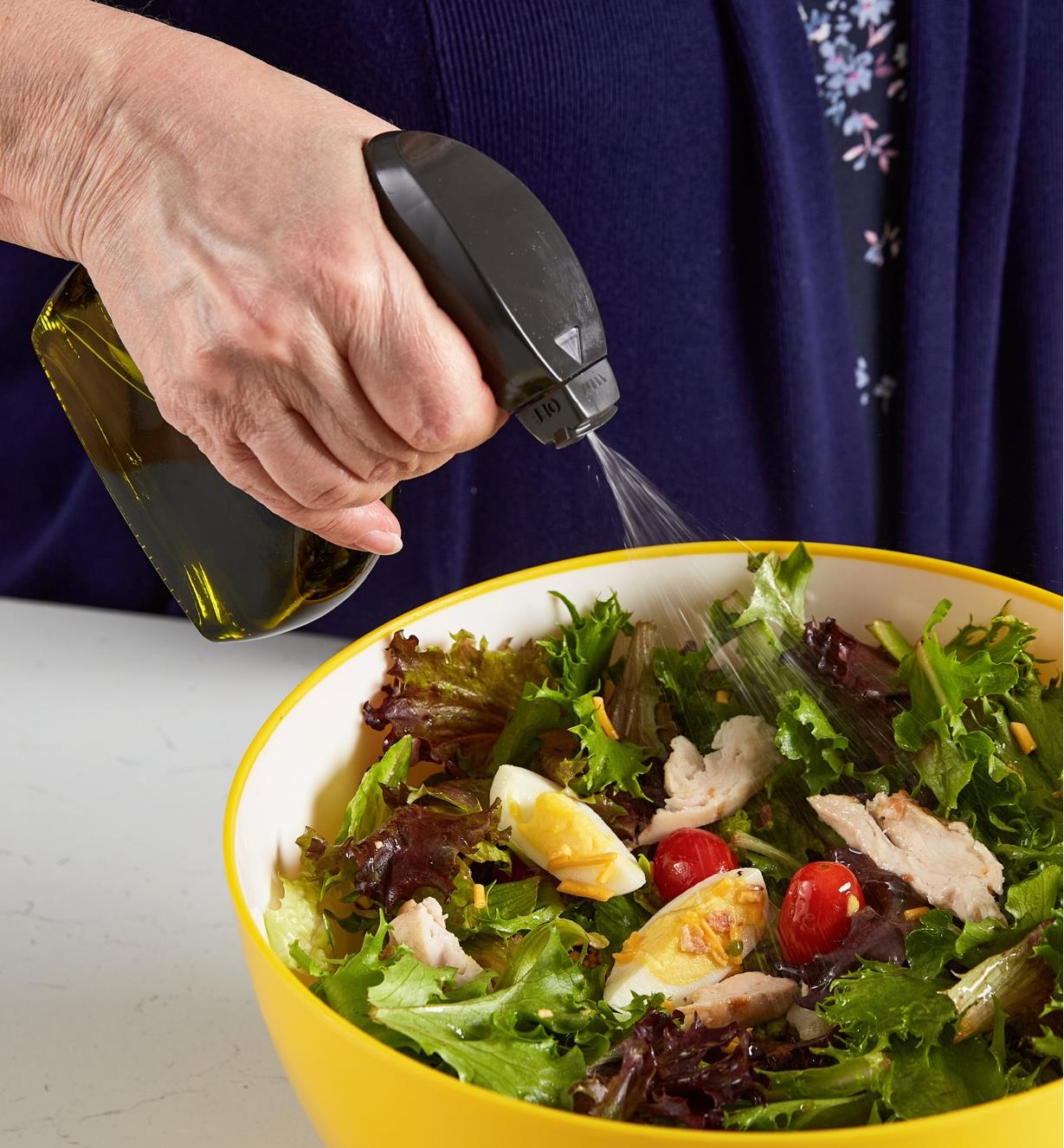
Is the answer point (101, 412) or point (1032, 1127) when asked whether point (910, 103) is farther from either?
point (1032, 1127)

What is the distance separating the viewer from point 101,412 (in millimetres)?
1023

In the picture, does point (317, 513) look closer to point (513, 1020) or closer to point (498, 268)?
point (498, 268)

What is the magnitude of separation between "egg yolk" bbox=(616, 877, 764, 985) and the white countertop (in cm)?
30

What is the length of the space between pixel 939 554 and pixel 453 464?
2.35 ft

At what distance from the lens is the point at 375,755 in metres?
1.09

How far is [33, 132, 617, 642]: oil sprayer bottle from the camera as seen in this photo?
767mm

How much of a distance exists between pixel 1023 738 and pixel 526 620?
16.8 inches

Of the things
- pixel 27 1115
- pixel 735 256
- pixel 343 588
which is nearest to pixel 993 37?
pixel 735 256

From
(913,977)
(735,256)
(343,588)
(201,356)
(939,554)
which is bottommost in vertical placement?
(939,554)

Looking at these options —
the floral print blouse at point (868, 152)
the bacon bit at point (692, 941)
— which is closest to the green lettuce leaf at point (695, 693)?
the bacon bit at point (692, 941)

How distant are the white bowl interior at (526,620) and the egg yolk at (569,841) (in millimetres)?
164

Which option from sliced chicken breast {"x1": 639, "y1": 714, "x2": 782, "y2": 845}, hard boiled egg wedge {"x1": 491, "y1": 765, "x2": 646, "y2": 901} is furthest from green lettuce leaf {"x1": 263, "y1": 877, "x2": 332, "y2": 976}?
sliced chicken breast {"x1": 639, "y1": 714, "x2": 782, "y2": 845}

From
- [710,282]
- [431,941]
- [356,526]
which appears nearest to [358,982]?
[431,941]

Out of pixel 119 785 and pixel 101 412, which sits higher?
pixel 101 412
